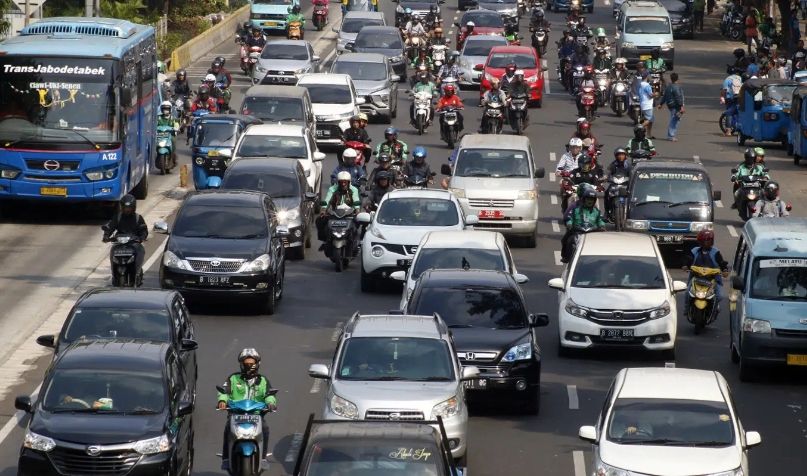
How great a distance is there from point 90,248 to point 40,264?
176 centimetres

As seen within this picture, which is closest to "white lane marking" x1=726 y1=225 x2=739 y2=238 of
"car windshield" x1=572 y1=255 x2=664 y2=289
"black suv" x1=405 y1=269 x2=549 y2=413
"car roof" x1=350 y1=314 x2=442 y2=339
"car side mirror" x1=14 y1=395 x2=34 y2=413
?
"car windshield" x1=572 y1=255 x2=664 y2=289

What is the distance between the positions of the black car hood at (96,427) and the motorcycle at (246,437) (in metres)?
0.66

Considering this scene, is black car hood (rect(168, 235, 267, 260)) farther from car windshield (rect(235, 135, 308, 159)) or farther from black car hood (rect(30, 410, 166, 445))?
black car hood (rect(30, 410, 166, 445))

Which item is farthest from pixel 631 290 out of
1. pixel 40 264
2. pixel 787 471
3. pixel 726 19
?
pixel 726 19

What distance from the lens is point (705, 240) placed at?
26188 mm

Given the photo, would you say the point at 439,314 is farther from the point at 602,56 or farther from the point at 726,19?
the point at 726,19

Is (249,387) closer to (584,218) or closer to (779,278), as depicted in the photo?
(779,278)

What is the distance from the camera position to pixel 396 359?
61.7 ft

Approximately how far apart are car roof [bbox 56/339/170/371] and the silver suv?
1604mm

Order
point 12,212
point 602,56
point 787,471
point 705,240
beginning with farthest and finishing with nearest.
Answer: point 602,56
point 12,212
point 705,240
point 787,471

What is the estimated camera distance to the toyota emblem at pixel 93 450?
648 inches

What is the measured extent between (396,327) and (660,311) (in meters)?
5.99

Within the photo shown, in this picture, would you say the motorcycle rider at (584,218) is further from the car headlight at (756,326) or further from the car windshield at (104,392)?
the car windshield at (104,392)

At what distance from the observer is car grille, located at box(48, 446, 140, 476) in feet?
54.1
